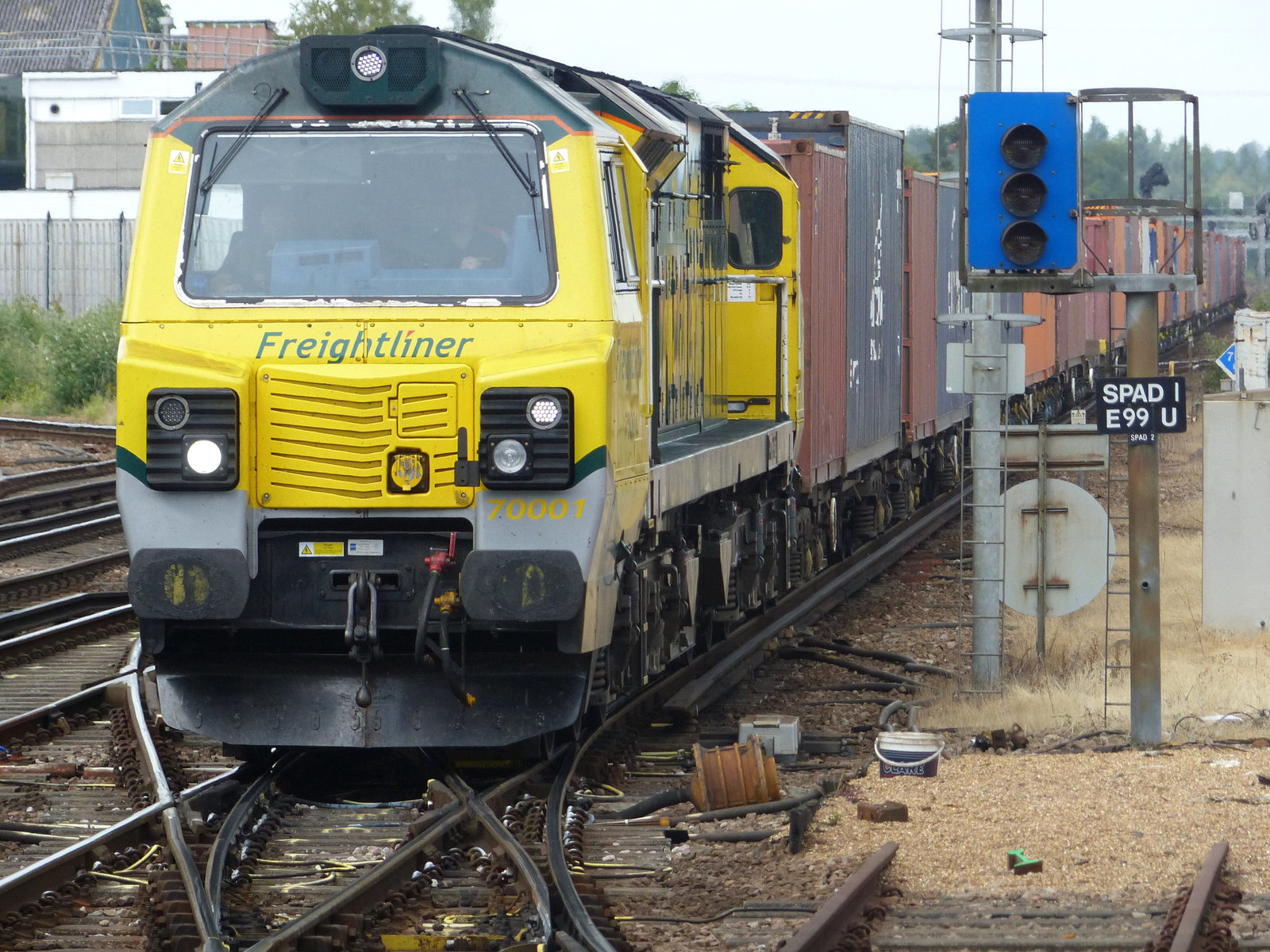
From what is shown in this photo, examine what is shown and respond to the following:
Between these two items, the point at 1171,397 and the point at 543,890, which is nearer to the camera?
the point at 543,890

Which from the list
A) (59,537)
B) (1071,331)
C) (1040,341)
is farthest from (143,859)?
(1071,331)

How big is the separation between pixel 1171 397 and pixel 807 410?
193 inches

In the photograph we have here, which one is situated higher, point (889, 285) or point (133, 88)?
point (133, 88)

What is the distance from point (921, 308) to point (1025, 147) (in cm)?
1051

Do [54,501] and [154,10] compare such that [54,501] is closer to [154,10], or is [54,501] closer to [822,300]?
[822,300]

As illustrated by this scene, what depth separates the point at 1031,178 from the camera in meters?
8.86

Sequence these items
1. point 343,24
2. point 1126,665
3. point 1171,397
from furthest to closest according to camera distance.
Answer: point 343,24, point 1126,665, point 1171,397

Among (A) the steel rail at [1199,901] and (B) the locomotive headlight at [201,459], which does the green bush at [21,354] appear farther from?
(A) the steel rail at [1199,901]

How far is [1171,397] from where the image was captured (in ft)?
29.3

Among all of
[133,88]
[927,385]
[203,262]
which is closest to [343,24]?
[133,88]

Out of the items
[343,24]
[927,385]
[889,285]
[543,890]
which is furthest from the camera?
[343,24]

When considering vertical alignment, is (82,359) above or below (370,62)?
below

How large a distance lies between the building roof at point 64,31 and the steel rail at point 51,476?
37652 mm

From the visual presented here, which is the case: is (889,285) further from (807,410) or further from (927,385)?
(807,410)
